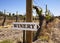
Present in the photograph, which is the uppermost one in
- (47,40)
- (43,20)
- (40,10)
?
(40,10)

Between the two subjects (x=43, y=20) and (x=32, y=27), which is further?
(x=43, y=20)

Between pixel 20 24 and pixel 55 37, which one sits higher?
pixel 20 24

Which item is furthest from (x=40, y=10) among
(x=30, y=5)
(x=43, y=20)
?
(x=30, y=5)

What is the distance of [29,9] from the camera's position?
531cm

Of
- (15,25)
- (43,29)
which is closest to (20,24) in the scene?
(15,25)

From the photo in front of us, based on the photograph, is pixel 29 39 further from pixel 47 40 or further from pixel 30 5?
pixel 47 40

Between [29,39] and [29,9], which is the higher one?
[29,9]

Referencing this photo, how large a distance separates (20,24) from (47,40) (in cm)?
297

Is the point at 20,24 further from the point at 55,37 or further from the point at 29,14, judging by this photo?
the point at 55,37

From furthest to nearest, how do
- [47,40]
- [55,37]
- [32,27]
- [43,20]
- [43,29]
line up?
[43,20], [43,29], [55,37], [47,40], [32,27]

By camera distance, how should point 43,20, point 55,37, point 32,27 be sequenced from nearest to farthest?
point 32,27 < point 55,37 < point 43,20

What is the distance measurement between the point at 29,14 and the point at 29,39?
32.0 inches

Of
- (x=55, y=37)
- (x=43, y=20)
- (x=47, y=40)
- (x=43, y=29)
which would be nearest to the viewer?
(x=47, y=40)

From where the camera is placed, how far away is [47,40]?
7918 mm
